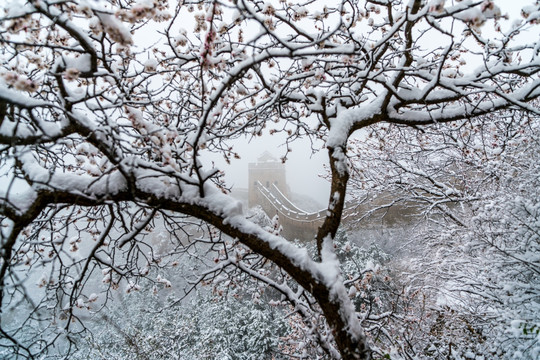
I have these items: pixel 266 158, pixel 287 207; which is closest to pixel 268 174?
pixel 266 158

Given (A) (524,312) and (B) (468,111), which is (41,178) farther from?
(A) (524,312)

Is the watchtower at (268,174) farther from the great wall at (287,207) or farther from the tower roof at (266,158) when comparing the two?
the tower roof at (266,158)

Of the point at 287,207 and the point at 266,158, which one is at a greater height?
the point at 266,158

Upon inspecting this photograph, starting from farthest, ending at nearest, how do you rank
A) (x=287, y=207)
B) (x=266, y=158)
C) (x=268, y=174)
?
1. (x=266, y=158)
2. (x=268, y=174)
3. (x=287, y=207)

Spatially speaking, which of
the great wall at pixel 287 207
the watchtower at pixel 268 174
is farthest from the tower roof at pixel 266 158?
the watchtower at pixel 268 174

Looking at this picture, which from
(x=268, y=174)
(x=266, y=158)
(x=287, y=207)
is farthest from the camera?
(x=266, y=158)

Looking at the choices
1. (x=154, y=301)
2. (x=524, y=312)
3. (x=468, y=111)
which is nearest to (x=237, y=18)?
(x=468, y=111)

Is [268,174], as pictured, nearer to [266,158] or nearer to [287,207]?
[266,158]

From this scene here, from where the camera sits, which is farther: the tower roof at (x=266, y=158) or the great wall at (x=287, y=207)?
the tower roof at (x=266, y=158)

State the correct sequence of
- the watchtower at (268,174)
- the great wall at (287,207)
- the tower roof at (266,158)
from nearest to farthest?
the great wall at (287,207)
the watchtower at (268,174)
the tower roof at (266,158)

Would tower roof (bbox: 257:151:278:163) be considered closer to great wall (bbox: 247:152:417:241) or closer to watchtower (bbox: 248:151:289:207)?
great wall (bbox: 247:152:417:241)

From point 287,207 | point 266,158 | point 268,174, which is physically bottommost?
point 287,207

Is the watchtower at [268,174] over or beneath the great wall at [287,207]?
over

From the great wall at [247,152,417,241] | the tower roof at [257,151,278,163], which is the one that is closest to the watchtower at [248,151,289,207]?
the great wall at [247,152,417,241]
